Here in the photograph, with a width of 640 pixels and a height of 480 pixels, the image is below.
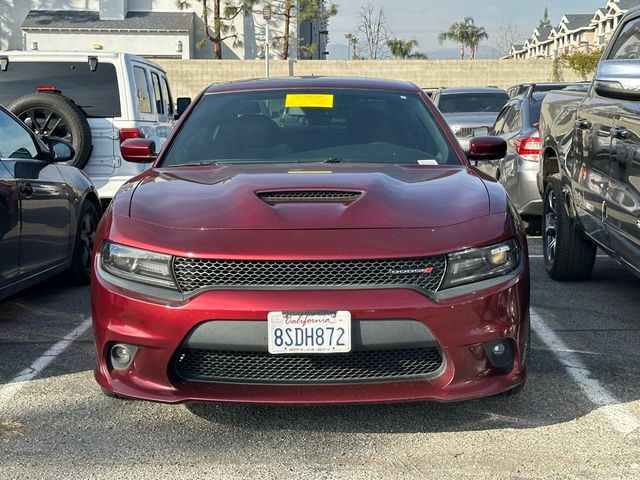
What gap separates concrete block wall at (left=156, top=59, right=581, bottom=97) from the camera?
3409 centimetres

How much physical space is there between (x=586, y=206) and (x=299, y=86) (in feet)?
6.84

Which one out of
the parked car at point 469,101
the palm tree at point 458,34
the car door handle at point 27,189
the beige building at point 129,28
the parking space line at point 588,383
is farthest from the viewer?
the palm tree at point 458,34

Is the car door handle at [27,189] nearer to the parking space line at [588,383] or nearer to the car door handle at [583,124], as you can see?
the parking space line at [588,383]

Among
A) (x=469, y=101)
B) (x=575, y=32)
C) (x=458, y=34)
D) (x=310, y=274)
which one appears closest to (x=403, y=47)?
(x=458, y=34)

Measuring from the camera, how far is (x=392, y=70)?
35.1 meters

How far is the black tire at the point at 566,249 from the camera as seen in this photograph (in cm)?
621

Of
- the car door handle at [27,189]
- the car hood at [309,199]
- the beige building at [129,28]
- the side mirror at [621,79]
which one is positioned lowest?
the car door handle at [27,189]

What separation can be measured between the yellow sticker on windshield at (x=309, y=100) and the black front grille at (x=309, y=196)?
1333 mm

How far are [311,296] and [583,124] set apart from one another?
3.24 metres

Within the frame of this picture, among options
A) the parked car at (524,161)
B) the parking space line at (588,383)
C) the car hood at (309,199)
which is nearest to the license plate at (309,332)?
the car hood at (309,199)

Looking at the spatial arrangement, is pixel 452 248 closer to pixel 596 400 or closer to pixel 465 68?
pixel 596 400

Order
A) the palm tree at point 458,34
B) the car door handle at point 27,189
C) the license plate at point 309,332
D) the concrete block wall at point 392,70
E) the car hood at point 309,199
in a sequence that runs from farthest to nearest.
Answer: the palm tree at point 458,34
the concrete block wall at point 392,70
the car door handle at point 27,189
the car hood at point 309,199
the license plate at point 309,332

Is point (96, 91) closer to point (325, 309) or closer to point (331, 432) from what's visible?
point (331, 432)

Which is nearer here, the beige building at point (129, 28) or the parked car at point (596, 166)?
the parked car at point (596, 166)
